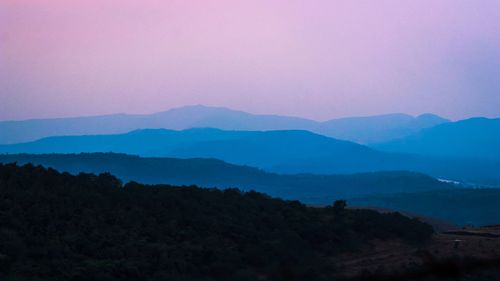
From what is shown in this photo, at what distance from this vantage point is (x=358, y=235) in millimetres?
25125

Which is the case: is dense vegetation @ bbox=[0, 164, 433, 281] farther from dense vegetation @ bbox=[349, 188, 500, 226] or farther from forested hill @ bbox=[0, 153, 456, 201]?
forested hill @ bbox=[0, 153, 456, 201]

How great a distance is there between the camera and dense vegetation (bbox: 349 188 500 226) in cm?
6931

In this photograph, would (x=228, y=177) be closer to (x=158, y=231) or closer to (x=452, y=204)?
(x=452, y=204)

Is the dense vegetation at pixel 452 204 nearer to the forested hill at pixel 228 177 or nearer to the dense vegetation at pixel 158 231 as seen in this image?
the forested hill at pixel 228 177

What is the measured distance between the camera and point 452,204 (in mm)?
74125

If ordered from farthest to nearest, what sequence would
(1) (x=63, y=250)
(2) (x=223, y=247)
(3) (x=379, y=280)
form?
(2) (x=223, y=247) → (1) (x=63, y=250) → (3) (x=379, y=280)

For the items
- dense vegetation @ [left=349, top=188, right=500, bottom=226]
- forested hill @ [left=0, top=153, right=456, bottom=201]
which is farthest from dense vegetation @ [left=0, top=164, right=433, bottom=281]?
forested hill @ [left=0, top=153, right=456, bottom=201]

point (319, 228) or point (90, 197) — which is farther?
point (319, 228)

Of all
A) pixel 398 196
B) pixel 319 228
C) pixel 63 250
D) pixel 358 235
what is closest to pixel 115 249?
pixel 63 250

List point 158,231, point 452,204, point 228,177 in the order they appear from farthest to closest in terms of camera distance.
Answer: point 228,177, point 452,204, point 158,231

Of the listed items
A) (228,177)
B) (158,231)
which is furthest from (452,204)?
(158,231)

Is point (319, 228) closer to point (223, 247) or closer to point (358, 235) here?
point (358, 235)

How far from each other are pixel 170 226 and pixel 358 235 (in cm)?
711

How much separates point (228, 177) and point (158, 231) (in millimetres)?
93573
